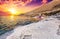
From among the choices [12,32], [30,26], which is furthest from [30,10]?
[12,32]

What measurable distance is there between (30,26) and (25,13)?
158mm

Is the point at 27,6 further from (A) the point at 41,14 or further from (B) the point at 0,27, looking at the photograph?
(B) the point at 0,27

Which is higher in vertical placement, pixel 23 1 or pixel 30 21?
pixel 23 1

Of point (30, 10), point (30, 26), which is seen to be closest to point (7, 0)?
point (30, 10)

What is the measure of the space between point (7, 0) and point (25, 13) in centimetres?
24

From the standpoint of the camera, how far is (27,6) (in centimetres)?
136

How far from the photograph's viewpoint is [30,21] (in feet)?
4.37

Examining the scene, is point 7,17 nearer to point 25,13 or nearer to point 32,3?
point 25,13

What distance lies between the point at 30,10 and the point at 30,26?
186 millimetres

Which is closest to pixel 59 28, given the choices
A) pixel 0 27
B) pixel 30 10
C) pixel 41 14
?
pixel 41 14

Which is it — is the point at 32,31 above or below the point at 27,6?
below

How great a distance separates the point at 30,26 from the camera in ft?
4.30

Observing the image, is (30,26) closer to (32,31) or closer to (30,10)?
(32,31)

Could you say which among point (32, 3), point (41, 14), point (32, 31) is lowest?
point (32, 31)
